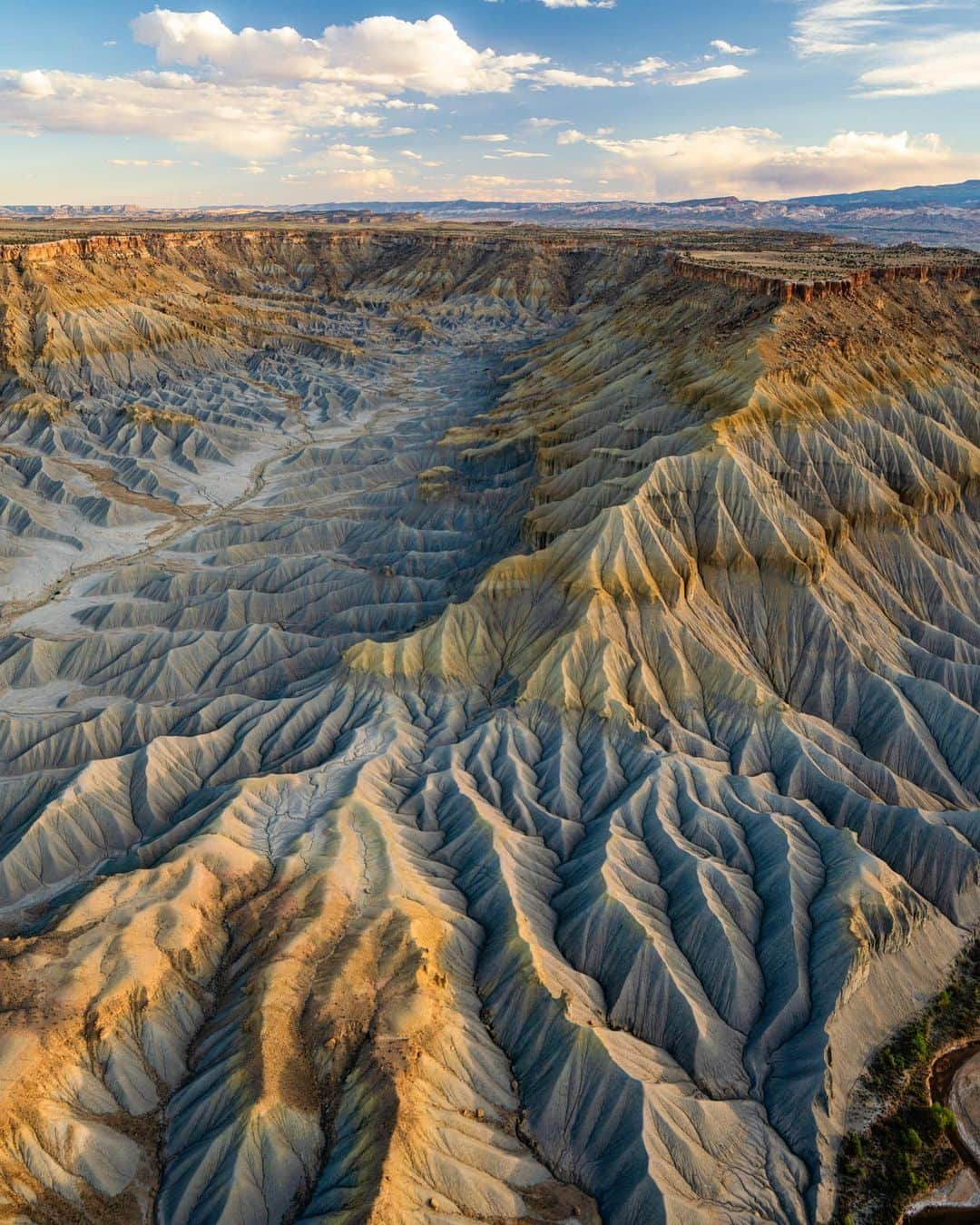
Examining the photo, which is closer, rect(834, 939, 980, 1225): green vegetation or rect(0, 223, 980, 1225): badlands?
rect(0, 223, 980, 1225): badlands

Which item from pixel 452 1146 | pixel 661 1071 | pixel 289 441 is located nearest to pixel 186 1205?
pixel 452 1146

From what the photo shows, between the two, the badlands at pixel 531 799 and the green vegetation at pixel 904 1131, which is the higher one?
the badlands at pixel 531 799

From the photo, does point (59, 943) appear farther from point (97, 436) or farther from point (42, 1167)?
point (97, 436)

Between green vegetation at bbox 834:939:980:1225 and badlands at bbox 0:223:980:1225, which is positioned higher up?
badlands at bbox 0:223:980:1225

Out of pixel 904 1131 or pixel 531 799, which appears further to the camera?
pixel 531 799
